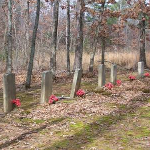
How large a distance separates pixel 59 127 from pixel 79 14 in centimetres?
1045

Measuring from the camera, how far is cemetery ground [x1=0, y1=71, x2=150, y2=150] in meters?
4.64

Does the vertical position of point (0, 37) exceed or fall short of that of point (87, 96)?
it exceeds it

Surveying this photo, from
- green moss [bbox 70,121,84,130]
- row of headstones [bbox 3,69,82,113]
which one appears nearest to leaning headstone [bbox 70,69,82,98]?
row of headstones [bbox 3,69,82,113]

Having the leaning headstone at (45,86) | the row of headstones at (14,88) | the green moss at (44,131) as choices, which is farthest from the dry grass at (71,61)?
the green moss at (44,131)

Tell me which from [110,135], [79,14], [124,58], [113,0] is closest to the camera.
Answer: [110,135]

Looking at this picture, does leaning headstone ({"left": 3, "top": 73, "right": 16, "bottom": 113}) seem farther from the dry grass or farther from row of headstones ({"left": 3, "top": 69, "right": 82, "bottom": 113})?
the dry grass

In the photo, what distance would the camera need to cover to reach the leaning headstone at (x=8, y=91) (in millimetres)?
6793

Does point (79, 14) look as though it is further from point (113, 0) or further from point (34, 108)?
point (34, 108)

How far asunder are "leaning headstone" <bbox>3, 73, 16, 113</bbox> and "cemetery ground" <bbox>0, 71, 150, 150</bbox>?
0.72 feet

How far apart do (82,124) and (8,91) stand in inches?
93.5

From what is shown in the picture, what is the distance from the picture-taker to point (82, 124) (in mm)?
5762

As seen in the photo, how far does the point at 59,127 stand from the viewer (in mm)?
5605

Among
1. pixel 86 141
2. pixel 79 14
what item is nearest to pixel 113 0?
pixel 79 14

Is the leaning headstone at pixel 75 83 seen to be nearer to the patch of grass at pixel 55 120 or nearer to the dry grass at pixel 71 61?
the patch of grass at pixel 55 120
